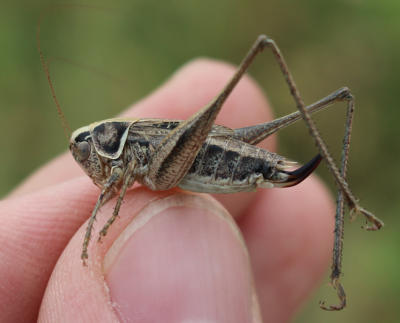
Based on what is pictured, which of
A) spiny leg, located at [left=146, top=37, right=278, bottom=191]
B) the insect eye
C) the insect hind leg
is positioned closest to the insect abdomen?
spiny leg, located at [left=146, top=37, right=278, bottom=191]

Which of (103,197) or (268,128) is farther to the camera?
(268,128)

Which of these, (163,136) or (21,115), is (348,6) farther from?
(21,115)

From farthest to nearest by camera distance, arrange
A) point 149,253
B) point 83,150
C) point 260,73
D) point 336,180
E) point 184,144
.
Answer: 1. point 260,73
2. point 83,150
3. point 149,253
4. point 184,144
5. point 336,180

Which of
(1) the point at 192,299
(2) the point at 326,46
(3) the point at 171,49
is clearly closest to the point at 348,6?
(2) the point at 326,46

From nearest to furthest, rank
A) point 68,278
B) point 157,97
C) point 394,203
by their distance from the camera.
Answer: point 68,278
point 157,97
point 394,203

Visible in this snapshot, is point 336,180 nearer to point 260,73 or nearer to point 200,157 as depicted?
point 200,157

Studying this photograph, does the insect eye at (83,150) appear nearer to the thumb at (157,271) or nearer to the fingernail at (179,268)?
the thumb at (157,271)

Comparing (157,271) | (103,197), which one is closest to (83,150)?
(103,197)
